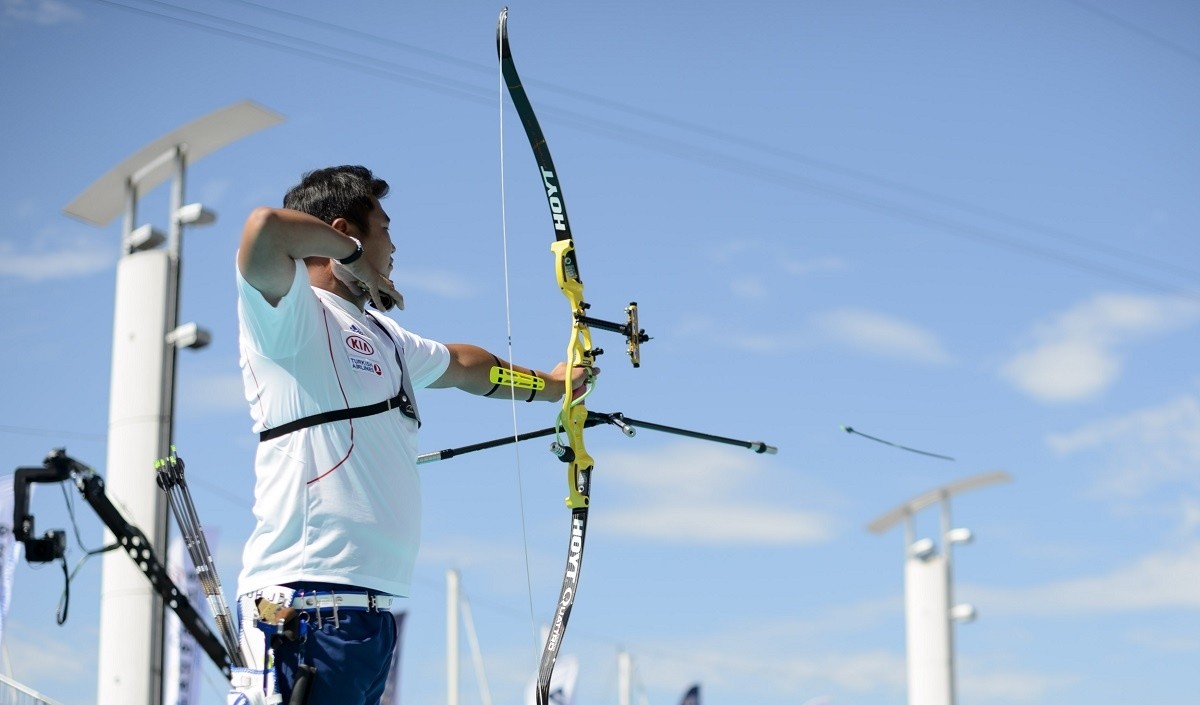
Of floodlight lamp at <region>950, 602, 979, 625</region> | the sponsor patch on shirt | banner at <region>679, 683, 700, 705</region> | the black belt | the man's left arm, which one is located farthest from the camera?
banner at <region>679, 683, 700, 705</region>

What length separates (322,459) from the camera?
3174mm

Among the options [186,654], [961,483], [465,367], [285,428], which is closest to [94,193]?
[186,654]

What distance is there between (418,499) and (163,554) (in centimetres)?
473

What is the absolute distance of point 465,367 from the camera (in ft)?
13.4

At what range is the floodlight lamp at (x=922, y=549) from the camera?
18125 millimetres

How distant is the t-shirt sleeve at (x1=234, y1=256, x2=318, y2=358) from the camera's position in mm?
3090

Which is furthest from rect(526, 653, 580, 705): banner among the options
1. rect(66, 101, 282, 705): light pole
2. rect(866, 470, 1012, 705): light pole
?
rect(66, 101, 282, 705): light pole

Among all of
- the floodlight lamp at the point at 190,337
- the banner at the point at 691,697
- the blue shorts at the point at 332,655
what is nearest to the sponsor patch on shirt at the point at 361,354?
the blue shorts at the point at 332,655

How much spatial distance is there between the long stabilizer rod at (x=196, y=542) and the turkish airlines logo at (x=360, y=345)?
2.60m

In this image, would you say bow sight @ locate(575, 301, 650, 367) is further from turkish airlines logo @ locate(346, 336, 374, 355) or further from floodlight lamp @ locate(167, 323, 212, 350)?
floodlight lamp @ locate(167, 323, 212, 350)

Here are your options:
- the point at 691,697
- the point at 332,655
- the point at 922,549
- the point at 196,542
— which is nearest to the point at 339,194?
the point at 332,655

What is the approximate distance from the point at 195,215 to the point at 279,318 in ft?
17.1

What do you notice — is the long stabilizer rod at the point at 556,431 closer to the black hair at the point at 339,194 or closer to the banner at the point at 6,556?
the black hair at the point at 339,194

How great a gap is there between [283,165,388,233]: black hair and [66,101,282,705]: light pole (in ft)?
13.9
